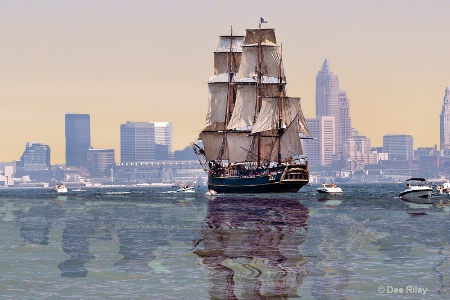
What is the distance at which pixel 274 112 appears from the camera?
174000 mm

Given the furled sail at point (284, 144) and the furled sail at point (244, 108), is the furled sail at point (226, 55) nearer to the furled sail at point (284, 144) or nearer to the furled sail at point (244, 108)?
the furled sail at point (244, 108)

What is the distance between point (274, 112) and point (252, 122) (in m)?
9.69

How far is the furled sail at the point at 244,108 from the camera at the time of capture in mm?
183500

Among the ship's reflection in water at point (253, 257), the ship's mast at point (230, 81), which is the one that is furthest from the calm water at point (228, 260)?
the ship's mast at point (230, 81)

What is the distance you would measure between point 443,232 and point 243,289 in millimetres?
31971

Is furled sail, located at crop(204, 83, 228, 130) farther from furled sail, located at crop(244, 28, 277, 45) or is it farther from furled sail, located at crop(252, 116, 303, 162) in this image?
furled sail, located at crop(252, 116, 303, 162)

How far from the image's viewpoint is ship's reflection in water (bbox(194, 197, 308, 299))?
121ft

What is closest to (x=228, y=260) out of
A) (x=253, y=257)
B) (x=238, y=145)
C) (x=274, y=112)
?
(x=253, y=257)

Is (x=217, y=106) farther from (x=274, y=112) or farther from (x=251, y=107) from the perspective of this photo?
(x=274, y=112)

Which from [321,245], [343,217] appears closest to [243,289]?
[321,245]

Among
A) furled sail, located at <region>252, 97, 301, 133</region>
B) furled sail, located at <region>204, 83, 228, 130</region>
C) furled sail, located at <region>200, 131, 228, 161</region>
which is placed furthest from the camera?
furled sail, located at <region>204, 83, 228, 130</region>


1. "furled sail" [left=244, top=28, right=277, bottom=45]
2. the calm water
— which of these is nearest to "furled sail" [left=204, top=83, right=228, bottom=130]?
"furled sail" [left=244, top=28, right=277, bottom=45]

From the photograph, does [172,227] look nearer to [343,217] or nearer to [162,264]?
[343,217]

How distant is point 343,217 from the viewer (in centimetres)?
8775
